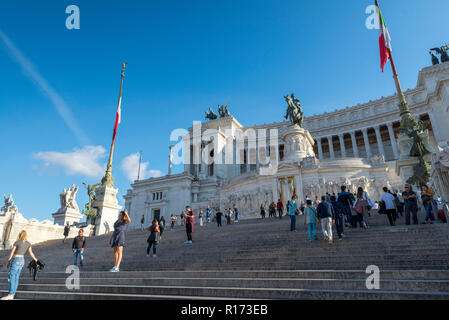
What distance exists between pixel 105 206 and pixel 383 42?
23.3m

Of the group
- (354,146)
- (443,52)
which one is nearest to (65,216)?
(354,146)

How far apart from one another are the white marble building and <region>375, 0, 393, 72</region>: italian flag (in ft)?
20.2

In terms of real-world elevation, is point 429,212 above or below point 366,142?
below

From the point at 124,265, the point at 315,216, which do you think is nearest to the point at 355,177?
the point at 315,216

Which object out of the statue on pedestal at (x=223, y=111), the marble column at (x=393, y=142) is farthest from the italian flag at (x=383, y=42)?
the statue on pedestal at (x=223, y=111)

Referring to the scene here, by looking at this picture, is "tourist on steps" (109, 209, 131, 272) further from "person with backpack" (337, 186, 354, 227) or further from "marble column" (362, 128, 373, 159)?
"marble column" (362, 128, 373, 159)

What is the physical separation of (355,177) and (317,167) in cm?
391

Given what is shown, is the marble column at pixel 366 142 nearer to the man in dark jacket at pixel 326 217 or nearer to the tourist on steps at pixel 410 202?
the tourist on steps at pixel 410 202

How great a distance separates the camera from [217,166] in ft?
184

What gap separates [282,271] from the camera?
602cm

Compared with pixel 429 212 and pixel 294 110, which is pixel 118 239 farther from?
pixel 294 110

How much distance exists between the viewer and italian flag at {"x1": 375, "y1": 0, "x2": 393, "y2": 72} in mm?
17656
